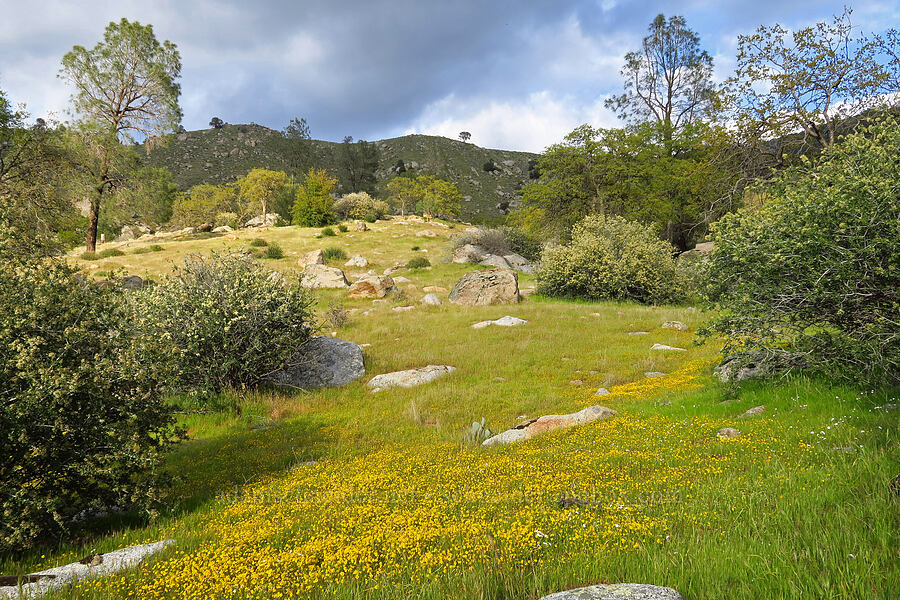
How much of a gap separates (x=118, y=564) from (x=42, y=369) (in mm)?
2124

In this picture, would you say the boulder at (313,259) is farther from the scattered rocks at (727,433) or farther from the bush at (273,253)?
the scattered rocks at (727,433)

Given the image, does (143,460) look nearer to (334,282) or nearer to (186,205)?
(334,282)

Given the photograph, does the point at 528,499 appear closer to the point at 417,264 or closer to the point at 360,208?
the point at 417,264

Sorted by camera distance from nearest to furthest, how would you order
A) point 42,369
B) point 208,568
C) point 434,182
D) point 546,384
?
point 208,568, point 42,369, point 546,384, point 434,182

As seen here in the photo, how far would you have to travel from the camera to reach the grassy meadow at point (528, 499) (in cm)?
322

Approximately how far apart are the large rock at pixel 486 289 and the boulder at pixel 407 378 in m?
11.9

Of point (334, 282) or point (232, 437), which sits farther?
point (334, 282)

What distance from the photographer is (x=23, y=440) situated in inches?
177

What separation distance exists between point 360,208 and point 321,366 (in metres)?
62.8

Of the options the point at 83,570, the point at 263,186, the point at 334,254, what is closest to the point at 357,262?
the point at 334,254

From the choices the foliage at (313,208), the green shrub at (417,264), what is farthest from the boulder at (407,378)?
the foliage at (313,208)

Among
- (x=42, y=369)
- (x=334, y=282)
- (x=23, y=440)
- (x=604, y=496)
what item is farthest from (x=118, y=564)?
(x=334, y=282)

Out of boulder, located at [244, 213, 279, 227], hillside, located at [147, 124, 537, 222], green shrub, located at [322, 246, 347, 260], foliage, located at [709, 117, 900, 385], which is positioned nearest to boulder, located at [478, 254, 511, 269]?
green shrub, located at [322, 246, 347, 260]

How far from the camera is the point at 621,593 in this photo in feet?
8.88
